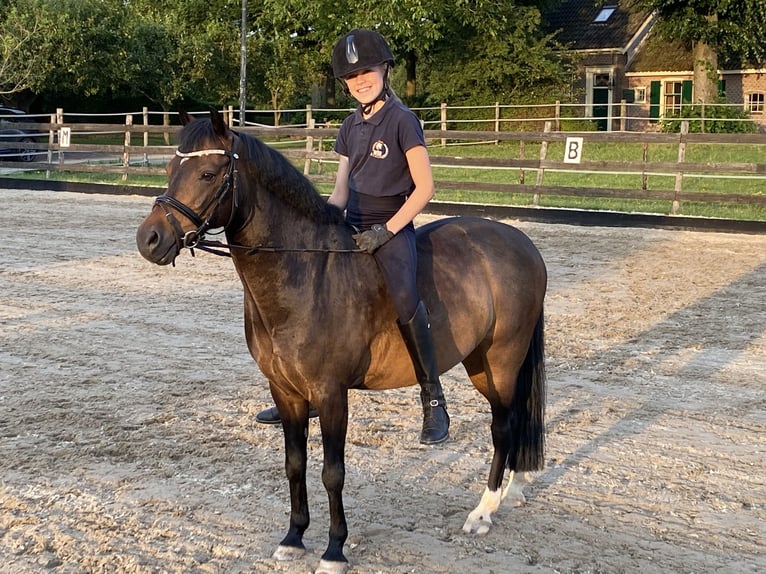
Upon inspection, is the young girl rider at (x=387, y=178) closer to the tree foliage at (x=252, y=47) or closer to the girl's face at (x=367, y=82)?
the girl's face at (x=367, y=82)

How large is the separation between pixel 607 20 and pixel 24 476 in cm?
4053

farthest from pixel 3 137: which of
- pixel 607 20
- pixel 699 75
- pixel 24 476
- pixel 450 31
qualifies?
pixel 607 20

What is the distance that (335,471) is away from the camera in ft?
11.6

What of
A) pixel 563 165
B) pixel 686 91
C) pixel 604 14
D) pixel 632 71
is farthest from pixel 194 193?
pixel 604 14

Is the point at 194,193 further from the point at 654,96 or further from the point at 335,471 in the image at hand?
the point at 654,96

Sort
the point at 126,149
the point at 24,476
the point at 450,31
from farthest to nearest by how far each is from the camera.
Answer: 1. the point at 450,31
2. the point at 126,149
3. the point at 24,476

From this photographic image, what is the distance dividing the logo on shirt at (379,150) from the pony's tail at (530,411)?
3.97ft

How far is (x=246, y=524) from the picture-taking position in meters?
3.95

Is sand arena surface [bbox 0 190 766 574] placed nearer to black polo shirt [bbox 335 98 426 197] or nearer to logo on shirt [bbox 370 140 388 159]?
black polo shirt [bbox 335 98 426 197]

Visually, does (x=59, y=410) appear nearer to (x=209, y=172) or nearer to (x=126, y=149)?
(x=209, y=172)

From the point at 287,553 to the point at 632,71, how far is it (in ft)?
125

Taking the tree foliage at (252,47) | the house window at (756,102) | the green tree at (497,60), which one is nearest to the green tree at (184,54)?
the tree foliage at (252,47)

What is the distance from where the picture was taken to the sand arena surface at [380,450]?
370 centimetres

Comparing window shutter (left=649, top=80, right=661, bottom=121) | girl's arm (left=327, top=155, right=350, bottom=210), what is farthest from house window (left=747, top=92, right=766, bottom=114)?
girl's arm (left=327, top=155, right=350, bottom=210)
